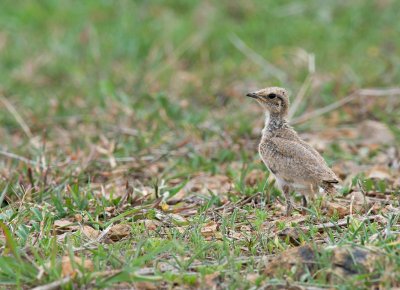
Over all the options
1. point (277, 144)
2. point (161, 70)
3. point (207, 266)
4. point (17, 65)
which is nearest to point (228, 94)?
point (161, 70)

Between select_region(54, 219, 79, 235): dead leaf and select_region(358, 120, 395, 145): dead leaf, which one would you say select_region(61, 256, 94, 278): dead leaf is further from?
select_region(358, 120, 395, 145): dead leaf

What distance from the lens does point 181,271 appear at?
4.50 meters

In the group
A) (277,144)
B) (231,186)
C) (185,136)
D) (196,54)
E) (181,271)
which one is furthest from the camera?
(196,54)

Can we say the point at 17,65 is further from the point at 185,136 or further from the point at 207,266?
the point at 207,266

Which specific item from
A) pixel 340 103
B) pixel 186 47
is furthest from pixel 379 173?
pixel 186 47

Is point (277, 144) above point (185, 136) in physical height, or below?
above

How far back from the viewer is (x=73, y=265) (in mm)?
4371

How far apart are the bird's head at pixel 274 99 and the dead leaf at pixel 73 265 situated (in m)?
2.26

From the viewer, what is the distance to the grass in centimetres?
457

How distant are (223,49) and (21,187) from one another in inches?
212

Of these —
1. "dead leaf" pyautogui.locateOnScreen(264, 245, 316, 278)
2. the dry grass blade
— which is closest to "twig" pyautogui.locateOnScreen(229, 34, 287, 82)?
the dry grass blade

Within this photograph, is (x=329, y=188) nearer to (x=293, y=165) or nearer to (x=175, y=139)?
(x=293, y=165)

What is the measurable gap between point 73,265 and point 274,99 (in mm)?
2470

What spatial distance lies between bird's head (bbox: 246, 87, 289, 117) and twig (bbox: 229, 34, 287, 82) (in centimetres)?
351
